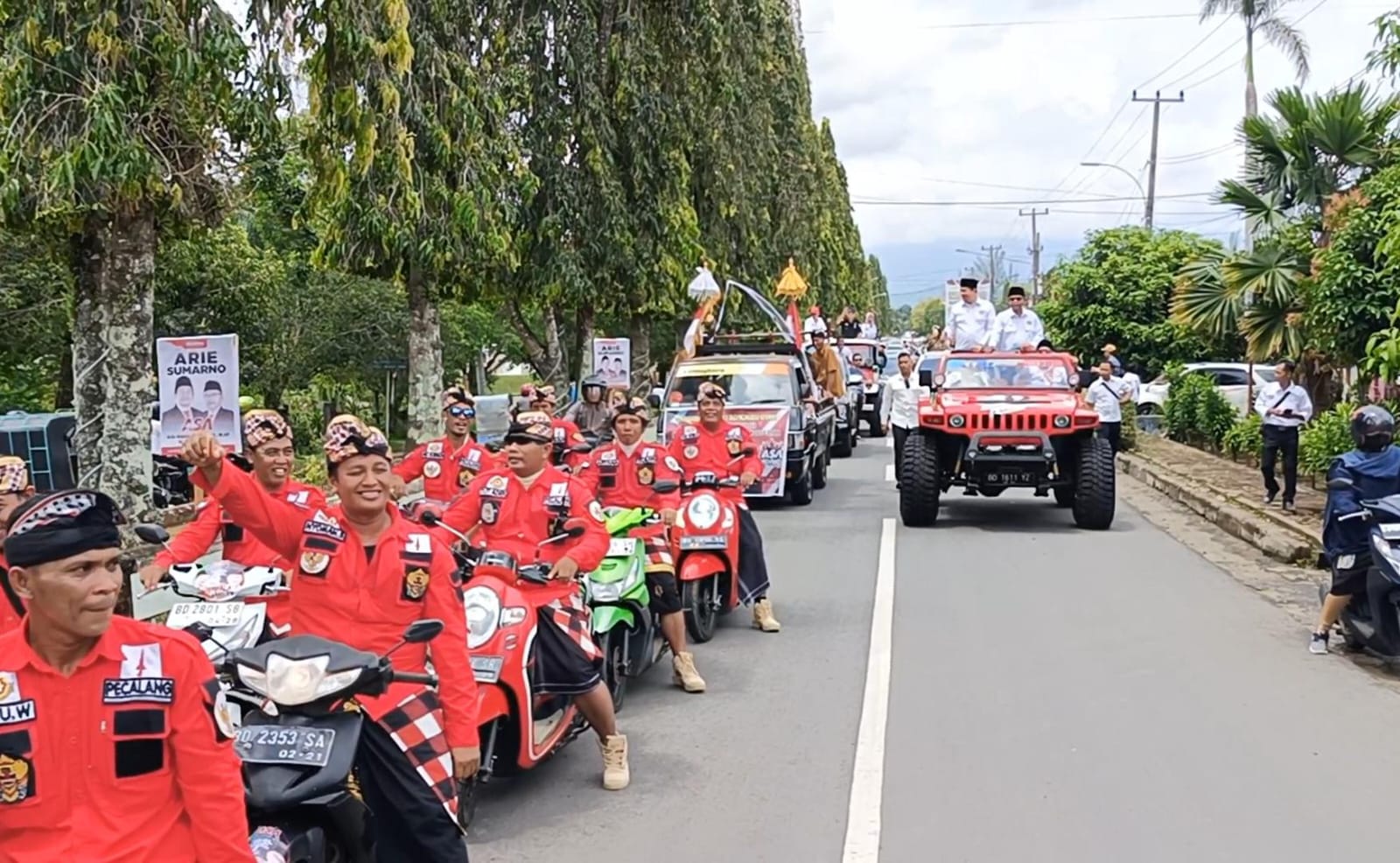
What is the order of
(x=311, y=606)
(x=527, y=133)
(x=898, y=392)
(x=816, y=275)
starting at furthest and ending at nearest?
1. (x=816, y=275)
2. (x=527, y=133)
3. (x=898, y=392)
4. (x=311, y=606)

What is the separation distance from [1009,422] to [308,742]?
11205 millimetres

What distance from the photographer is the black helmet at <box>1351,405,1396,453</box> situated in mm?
8227

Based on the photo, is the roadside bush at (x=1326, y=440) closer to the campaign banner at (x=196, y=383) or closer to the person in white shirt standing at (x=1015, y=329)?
the person in white shirt standing at (x=1015, y=329)

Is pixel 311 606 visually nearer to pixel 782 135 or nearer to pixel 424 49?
pixel 424 49

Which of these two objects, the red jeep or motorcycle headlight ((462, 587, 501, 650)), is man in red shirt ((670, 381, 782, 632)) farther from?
the red jeep

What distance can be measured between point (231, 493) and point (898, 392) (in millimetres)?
13573

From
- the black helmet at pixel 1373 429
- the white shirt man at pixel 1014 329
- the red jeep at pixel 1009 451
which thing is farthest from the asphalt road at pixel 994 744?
the white shirt man at pixel 1014 329

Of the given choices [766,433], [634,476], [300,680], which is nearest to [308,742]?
[300,680]

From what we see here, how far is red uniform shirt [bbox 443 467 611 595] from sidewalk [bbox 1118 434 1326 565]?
8.47 meters

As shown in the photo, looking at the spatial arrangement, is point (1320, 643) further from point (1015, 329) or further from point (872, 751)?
point (1015, 329)

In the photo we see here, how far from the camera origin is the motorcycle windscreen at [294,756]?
3670 mm

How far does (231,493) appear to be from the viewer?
4.51 meters

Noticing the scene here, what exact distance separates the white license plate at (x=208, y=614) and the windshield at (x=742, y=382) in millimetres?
10799

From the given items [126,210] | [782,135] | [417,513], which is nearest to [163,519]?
[126,210]
